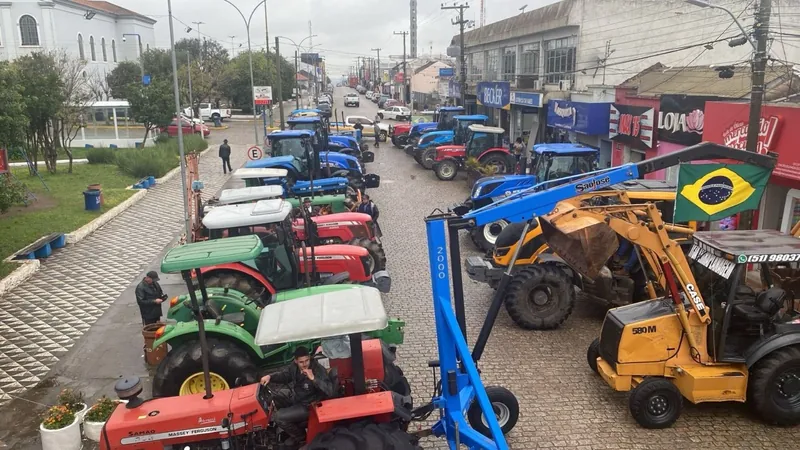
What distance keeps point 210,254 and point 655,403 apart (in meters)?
5.32

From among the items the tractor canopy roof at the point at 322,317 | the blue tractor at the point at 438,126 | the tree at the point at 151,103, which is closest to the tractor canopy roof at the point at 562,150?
the tractor canopy roof at the point at 322,317

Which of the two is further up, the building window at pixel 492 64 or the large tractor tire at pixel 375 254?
the building window at pixel 492 64

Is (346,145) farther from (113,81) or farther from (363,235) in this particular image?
(113,81)

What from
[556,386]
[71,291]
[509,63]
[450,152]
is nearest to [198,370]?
[556,386]

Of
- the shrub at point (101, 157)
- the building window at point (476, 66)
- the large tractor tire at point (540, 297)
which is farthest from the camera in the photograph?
the building window at point (476, 66)

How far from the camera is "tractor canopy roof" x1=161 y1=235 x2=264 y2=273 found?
21.7 ft

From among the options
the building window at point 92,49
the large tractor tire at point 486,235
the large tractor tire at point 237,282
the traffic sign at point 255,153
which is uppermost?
the building window at point 92,49

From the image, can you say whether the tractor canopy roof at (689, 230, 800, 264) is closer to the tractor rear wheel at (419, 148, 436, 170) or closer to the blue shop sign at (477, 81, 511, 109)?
the tractor rear wheel at (419, 148, 436, 170)

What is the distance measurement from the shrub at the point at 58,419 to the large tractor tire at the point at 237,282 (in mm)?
2689

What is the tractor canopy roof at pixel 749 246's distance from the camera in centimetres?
663

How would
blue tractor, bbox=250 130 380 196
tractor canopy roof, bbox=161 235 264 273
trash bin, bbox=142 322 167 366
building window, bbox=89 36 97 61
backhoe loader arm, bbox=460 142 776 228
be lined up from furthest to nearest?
building window, bbox=89 36 97 61 < blue tractor, bbox=250 130 380 196 < trash bin, bbox=142 322 167 366 < tractor canopy roof, bbox=161 235 264 273 < backhoe loader arm, bbox=460 142 776 228

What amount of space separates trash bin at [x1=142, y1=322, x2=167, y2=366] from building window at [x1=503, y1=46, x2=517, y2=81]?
96.5 feet

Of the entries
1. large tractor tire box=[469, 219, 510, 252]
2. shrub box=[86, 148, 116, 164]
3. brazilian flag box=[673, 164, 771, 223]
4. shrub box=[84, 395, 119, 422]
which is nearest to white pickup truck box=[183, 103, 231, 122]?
shrub box=[86, 148, 116, 164]

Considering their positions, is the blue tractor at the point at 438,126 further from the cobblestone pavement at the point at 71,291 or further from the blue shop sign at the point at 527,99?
the cobblestone pavement at the point at 71,291
